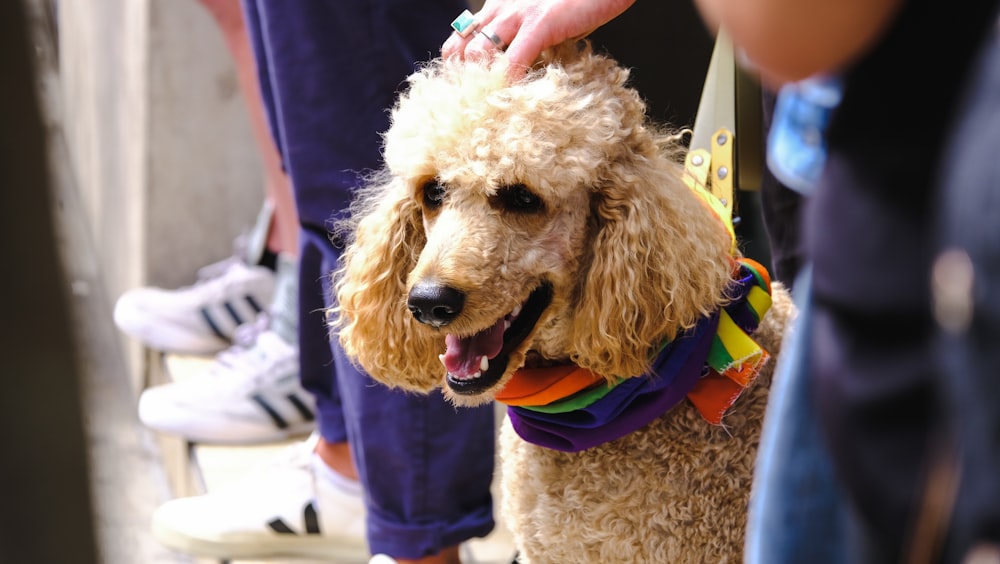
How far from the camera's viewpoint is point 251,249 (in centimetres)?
264

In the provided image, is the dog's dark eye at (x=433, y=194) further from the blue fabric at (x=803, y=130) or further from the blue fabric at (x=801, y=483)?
the blue fabric at (x=801, y=483)

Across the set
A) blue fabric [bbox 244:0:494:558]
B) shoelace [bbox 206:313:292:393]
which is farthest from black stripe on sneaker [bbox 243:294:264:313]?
blue fabric [bbox 244:0:494:558]

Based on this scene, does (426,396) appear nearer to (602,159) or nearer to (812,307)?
(602,159)

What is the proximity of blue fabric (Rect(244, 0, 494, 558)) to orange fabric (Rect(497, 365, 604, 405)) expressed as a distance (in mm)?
381

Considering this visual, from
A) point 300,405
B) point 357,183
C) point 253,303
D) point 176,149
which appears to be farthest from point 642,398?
point 176,149

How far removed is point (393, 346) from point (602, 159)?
0.35 meters

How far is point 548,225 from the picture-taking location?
1.13m

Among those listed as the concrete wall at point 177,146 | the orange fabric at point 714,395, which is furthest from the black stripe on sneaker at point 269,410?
the orange fabric at point 714,395

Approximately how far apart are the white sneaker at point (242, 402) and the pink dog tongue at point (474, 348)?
1.09m

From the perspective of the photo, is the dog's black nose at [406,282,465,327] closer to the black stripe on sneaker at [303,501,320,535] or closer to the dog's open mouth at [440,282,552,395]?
the dog's open mouth at [440,282,552,395]

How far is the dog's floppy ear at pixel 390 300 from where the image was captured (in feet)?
4.09

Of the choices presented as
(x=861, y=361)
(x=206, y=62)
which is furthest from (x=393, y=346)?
(x=206, y=62)

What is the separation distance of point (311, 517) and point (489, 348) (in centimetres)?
81

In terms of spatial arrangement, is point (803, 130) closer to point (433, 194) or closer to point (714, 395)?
point (714, 395)
